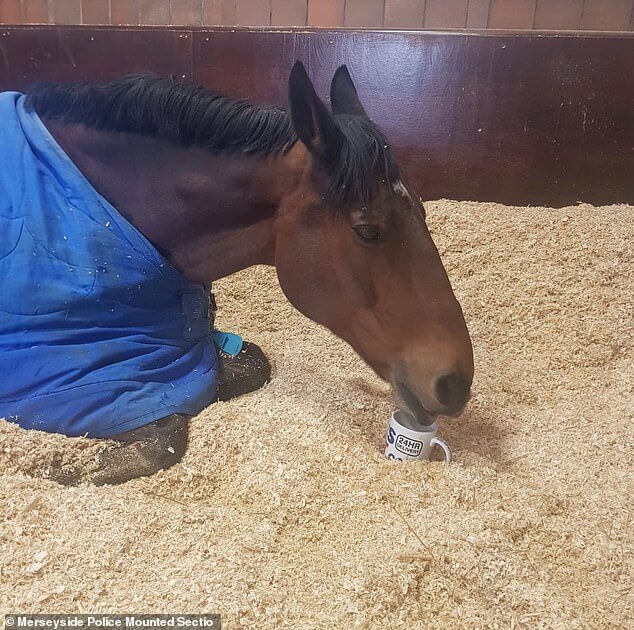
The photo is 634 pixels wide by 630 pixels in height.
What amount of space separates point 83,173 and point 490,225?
1629 millimetres

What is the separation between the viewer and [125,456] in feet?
4.08

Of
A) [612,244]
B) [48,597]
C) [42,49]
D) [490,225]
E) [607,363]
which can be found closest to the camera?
[48,597]

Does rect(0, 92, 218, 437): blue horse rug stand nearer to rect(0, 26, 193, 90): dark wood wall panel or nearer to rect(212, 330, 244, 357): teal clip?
rect(212, 330, 244, 357): teal clip

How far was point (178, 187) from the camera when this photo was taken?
1.30 m

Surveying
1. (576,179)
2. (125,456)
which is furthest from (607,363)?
(125,456)

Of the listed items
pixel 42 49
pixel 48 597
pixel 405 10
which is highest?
pixel 405 10

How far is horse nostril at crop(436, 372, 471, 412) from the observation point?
1158 millimetres

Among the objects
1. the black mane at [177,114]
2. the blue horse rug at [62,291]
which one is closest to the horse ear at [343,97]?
the black mane at [177,114]

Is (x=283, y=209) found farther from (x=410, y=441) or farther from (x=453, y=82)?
(x=453, y=82)

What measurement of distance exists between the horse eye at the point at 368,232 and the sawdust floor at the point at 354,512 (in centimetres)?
51

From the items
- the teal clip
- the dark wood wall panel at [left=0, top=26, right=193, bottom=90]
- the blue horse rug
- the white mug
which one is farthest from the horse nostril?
the dark wood wall panel at [left=0, top=26, right=193, bottom=90]

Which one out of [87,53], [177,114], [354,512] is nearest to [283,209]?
[177,114]

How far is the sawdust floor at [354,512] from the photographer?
890 mm

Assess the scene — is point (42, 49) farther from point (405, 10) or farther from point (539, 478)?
point (539, 478)
